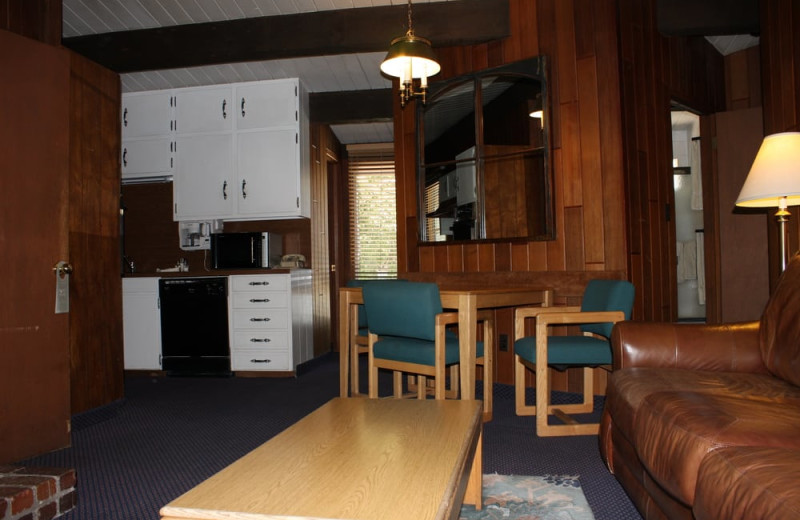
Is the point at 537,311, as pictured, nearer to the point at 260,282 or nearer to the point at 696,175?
the point at 260,282

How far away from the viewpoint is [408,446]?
1472 millimetres

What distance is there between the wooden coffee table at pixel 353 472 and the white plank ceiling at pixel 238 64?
3142mm

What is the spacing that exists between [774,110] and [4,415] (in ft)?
14.4

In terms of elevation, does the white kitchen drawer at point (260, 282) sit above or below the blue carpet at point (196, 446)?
above

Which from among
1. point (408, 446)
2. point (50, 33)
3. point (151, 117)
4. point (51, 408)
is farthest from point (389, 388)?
point (151, 117)

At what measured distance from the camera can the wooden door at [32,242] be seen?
2.50 m

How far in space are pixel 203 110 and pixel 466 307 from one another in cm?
355

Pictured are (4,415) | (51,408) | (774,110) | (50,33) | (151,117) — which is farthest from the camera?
(151,117)

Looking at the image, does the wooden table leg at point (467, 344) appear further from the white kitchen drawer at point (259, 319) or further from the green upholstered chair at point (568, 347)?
the white kitchen drawer at point (259, 319)

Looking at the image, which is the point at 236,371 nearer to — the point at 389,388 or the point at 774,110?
the point at 389,388

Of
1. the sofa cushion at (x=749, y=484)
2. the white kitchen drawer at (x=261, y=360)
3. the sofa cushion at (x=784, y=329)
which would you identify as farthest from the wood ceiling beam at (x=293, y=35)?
the sofa cushion at (x=749, y=484)

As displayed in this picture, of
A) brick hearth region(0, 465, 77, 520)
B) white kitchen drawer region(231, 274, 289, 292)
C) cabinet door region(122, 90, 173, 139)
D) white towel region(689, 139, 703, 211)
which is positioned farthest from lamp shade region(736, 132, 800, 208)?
cabinet door region(122, 90, 173, 139)

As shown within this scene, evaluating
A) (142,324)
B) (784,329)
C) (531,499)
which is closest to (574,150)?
(784,329)

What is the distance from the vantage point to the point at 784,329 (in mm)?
1916
